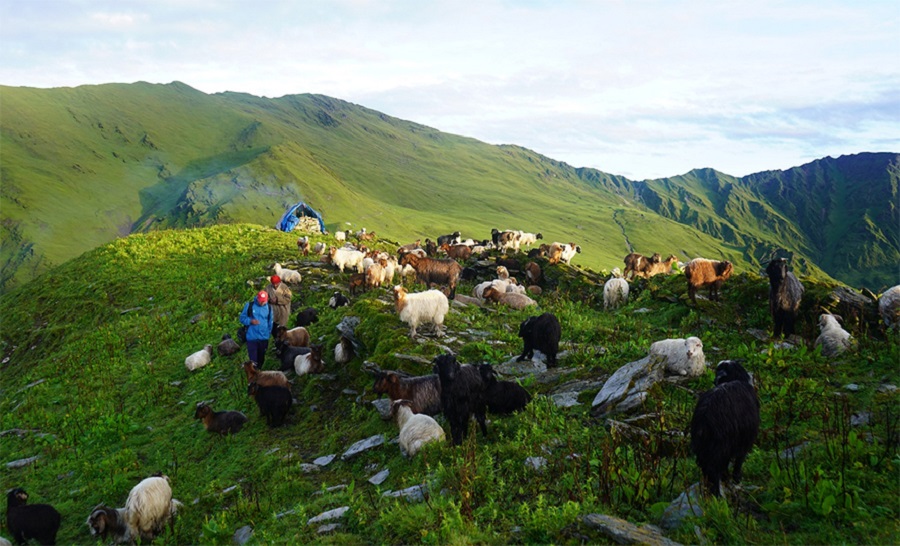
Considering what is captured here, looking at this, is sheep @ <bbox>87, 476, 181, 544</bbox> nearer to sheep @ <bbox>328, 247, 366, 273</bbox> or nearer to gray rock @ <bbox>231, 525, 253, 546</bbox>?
gray rock @ <bbox>231, 525, 253, 546</bbox>

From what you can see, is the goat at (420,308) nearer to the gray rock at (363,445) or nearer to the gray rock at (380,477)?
the gray rock at (363,445)

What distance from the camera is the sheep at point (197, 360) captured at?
1603 centimetres

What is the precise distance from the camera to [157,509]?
8.59m

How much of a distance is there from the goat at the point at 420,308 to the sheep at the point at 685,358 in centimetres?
624

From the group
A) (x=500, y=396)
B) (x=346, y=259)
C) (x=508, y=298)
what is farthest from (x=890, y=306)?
(x=346, y=259)

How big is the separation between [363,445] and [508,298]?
37.3ft

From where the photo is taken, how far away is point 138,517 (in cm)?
843

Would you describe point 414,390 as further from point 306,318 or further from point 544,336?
point 306,318

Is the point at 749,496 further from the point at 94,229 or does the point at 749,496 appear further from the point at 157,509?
the point at 94,229

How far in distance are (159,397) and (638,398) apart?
13445 mm

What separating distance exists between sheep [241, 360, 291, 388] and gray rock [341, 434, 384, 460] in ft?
12.2

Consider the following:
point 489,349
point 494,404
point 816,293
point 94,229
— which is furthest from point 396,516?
point 94,229

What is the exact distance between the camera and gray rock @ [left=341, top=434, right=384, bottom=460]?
9.31 meters

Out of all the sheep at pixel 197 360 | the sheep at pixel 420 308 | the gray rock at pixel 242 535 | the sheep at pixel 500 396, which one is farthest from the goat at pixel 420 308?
the sheep at pixel 197 360
